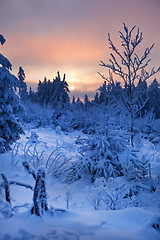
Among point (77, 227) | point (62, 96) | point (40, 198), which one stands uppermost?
point (62, 96)

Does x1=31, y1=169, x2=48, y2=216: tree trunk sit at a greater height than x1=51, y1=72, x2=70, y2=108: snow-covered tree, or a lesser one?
lesser

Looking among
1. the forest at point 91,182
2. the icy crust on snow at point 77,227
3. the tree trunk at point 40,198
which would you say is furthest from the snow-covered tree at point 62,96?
the icy crust on snow at point 77,227

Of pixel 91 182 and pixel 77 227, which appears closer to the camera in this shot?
pixel 77 227

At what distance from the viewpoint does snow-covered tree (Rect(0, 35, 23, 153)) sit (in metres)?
5.82

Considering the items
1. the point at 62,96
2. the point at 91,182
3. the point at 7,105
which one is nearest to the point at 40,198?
the point at 91,182

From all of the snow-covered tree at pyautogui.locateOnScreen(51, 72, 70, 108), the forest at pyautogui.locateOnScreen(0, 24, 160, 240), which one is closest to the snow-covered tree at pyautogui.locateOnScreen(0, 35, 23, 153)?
the forest at pyautogui.locateOnScreen(0, 24, 160, 240)

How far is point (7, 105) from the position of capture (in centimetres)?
592

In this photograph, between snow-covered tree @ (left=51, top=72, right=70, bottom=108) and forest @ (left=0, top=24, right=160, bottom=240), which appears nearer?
forest @ (left=0, top=24, right=160, bottom=240)

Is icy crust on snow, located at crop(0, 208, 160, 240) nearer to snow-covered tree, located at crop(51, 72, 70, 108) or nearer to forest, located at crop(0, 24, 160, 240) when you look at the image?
forest, located at crop(0, 24, 160, 240)

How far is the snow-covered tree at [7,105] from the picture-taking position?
582 centimetres

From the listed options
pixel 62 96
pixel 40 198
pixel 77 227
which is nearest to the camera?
pixel 77 227

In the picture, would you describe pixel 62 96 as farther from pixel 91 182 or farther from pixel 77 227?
pixel 77 227

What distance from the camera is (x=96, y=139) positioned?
5.79 metres

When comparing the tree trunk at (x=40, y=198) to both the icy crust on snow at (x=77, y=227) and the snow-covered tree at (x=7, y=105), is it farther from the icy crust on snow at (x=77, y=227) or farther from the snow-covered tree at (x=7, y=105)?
the snow-covered tree at (x=7, y=105)
